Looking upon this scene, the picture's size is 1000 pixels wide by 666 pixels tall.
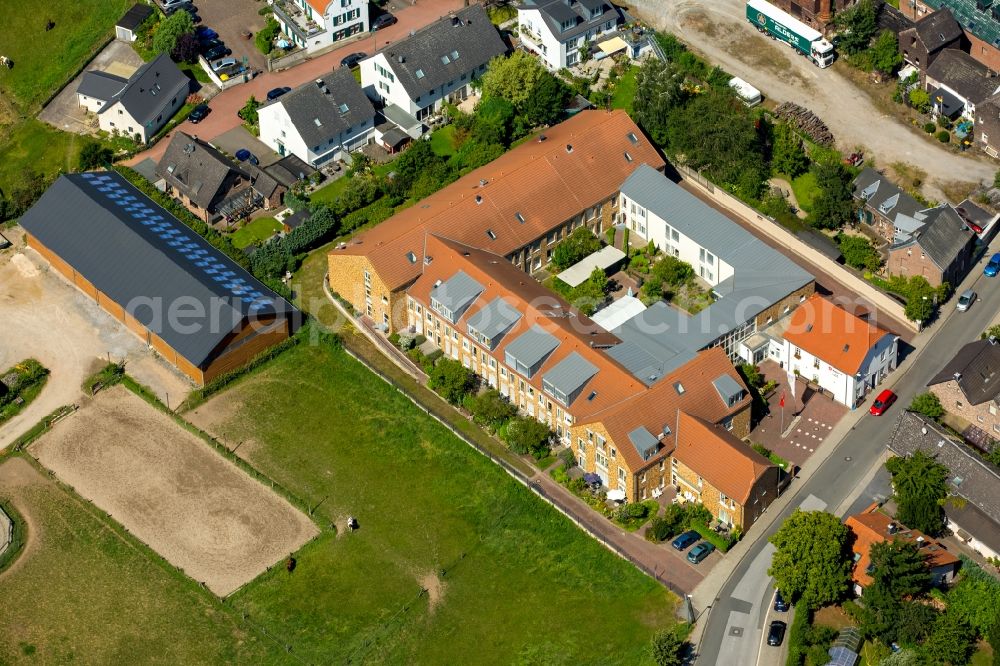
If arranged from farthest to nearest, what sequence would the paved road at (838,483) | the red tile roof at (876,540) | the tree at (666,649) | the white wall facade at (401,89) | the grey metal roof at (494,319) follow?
the white wall facade at (401,89)
the grey metal roof at (494,319)
the red tile roof at (876,540)
the paved road at (838,483)
the tree at (666,649)

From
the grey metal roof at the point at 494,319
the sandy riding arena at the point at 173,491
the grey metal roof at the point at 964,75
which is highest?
the grey metal roof at the point at 494,319

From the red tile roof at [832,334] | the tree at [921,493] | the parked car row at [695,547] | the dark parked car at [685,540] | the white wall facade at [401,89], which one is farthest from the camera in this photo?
the white wall facade at [401,89]

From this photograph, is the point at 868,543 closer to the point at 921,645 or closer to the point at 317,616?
the point at 921,645

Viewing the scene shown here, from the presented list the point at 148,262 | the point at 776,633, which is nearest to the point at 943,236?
the point at 776,633

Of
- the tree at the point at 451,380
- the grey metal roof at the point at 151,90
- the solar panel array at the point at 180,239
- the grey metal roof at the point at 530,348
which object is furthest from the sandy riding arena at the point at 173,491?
the grey metal roof at the point at 151,90

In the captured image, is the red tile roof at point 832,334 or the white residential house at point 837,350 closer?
the red tile roof at point 832,334

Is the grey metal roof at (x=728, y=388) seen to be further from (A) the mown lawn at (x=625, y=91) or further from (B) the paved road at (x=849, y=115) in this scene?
(A) the mown lawn at (x=625, y=91)

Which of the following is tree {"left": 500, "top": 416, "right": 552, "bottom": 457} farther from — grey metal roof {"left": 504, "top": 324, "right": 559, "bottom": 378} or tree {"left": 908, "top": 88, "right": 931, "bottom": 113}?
tree {"left": 908, "top": 88, "right": 931, "bottom": 113}
